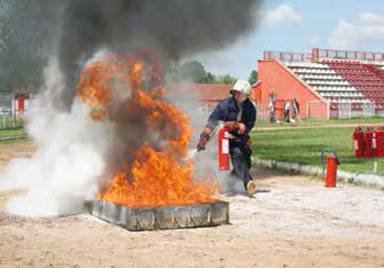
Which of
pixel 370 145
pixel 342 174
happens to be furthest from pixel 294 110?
pixel 342 174

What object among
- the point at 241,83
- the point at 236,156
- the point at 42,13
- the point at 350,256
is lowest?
the point at 350,256

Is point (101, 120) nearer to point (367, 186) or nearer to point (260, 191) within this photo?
point (260, 191)

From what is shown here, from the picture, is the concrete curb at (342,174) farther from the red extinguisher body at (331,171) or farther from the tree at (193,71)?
the tree at (193,71)

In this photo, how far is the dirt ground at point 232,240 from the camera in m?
6.89

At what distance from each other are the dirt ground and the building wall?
4300 centimetres

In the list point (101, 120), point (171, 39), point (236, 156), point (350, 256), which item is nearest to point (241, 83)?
point (236, 156)

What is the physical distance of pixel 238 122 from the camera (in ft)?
37.9

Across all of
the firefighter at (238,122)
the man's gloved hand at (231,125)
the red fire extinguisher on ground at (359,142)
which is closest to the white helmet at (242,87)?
the firefighter at (238,122)

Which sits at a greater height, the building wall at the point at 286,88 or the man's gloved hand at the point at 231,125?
the building wall at the point at 286,88

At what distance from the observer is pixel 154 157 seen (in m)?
9.44

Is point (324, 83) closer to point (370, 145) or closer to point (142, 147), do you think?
point (370, 145)

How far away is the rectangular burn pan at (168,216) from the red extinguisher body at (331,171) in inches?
171

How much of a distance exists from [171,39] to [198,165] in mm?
4745

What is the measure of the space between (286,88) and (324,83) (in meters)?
4.04
